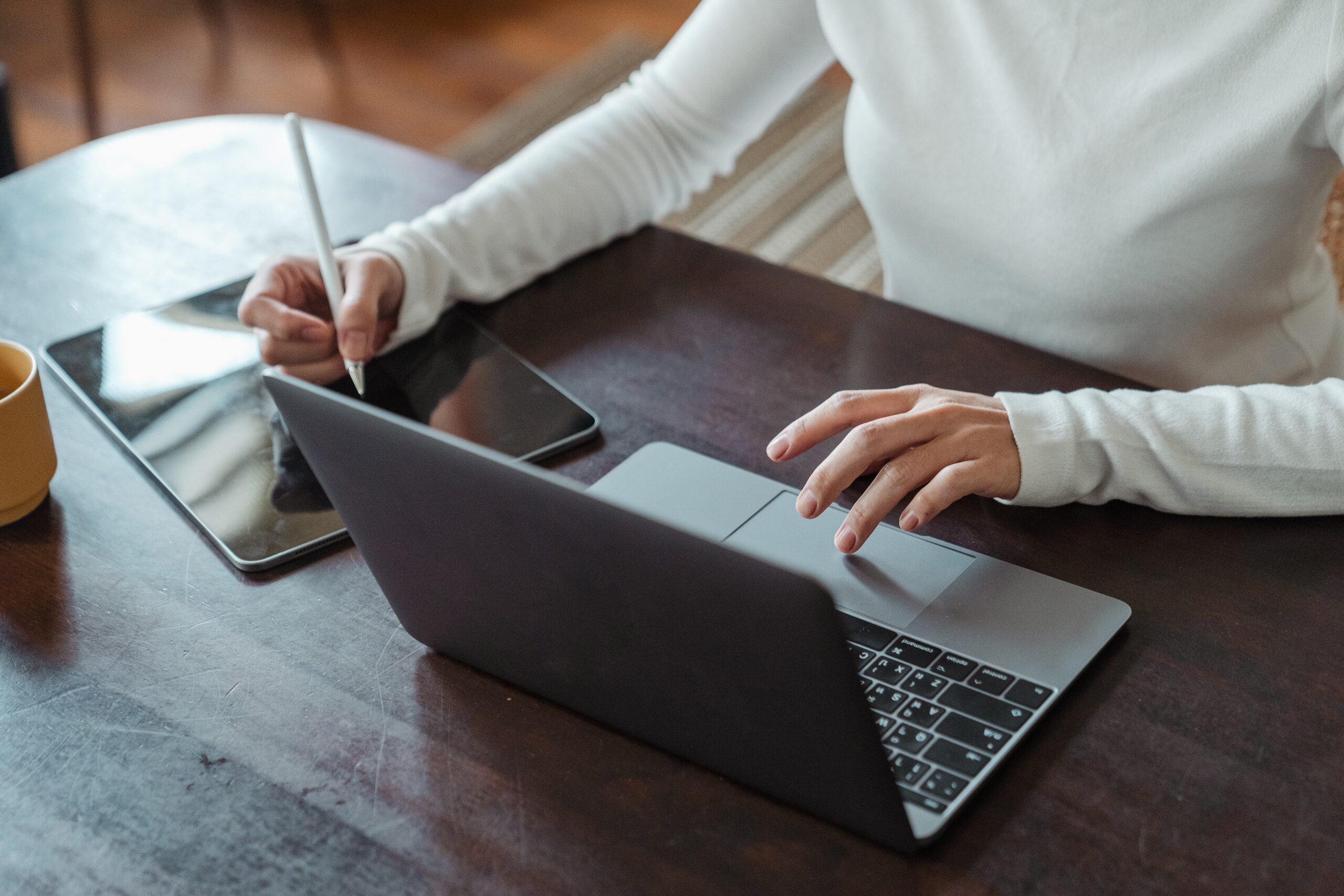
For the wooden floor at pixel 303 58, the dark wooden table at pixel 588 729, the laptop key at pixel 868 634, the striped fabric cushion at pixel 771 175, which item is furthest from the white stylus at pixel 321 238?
the wooden floor at pixel 303 58

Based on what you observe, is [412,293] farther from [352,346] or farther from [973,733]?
[973,733]

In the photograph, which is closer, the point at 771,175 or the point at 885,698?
the point at 885,698

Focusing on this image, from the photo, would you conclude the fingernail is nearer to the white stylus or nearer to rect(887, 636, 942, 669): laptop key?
the white stylus

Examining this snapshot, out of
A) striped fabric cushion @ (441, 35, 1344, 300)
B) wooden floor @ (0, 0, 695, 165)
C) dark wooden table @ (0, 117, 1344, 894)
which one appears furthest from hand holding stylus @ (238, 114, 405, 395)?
wooden floor @ (0, 0, 695, 165)

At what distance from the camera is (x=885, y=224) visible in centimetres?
110

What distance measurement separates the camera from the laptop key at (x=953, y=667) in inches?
23.8

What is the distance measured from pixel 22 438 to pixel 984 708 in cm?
57

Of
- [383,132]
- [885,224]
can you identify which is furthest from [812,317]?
[383,132]

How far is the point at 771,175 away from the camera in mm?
2570

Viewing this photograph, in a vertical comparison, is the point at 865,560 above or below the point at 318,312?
below

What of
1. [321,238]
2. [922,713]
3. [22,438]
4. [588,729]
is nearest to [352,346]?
[321,238]

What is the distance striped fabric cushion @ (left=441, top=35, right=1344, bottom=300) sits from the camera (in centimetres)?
232

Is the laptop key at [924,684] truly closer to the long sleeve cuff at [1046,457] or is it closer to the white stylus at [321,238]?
the long sleeve cuff at [1046,457]

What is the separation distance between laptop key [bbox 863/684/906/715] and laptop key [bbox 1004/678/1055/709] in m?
0.05
